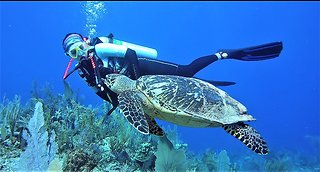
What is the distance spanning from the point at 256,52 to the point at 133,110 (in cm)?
396

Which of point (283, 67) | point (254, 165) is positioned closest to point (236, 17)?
point (283, 67)

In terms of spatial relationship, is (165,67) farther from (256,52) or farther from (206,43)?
(206,43)

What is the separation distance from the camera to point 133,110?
433 centimetres

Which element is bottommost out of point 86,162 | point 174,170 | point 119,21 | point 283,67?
point 174,170

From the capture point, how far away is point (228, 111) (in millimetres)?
4832

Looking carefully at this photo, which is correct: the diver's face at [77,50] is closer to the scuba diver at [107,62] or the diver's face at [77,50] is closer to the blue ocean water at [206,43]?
the scuba diver at [107,62]

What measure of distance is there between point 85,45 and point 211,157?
3582mm

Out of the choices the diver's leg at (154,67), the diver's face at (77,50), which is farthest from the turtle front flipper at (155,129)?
the diver's face at (77,50)

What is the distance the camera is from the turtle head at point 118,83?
15.9 feet

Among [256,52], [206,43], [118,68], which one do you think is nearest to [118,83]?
[118,68]

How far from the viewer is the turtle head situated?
4859 millimetres

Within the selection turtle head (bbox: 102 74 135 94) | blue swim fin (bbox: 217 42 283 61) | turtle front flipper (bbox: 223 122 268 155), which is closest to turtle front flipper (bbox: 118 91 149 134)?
turtle head (bbox: 102 74 135 94)

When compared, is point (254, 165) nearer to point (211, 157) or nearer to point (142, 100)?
point (211, 157)

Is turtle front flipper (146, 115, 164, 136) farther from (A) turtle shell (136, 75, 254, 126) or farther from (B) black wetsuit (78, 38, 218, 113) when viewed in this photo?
(B) black wetsuit (78, 38, 218, 113)
